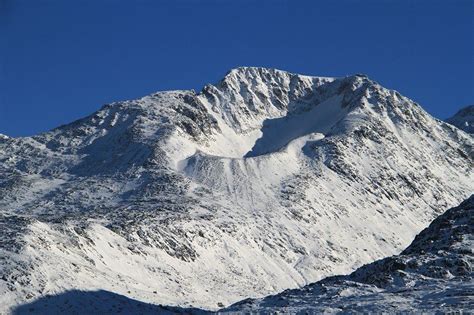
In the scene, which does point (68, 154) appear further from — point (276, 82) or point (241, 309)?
point (241, 309)

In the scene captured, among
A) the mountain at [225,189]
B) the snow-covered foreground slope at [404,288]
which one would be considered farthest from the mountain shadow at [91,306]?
the snow-covered foreground slope at [404,288]

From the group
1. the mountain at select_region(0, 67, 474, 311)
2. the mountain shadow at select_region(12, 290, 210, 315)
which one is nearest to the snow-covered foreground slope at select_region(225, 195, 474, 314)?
the mountain shadow at select_region(12, 290, 210, 315)

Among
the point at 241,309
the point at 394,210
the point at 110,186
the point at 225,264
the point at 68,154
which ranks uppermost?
the point at 68,154

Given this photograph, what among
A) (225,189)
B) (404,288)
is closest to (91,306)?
(404,288)

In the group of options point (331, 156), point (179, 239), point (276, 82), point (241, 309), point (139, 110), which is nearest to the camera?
point (241, 309)

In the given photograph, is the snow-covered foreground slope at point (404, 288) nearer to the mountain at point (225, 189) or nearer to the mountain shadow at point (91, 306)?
the mountain shadow at point (91, 306)

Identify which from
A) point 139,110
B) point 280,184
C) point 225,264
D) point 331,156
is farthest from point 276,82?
point 225,264

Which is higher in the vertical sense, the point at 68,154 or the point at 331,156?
the point at 68,154

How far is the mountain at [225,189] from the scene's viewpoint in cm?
6956

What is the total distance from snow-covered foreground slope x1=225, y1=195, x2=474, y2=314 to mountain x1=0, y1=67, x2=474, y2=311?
14.2 meters

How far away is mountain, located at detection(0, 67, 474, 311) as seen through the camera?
6956cm

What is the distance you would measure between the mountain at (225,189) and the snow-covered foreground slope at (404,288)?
1420 centimetres

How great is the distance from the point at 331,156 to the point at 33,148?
52.2 m

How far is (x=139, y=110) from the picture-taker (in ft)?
497
